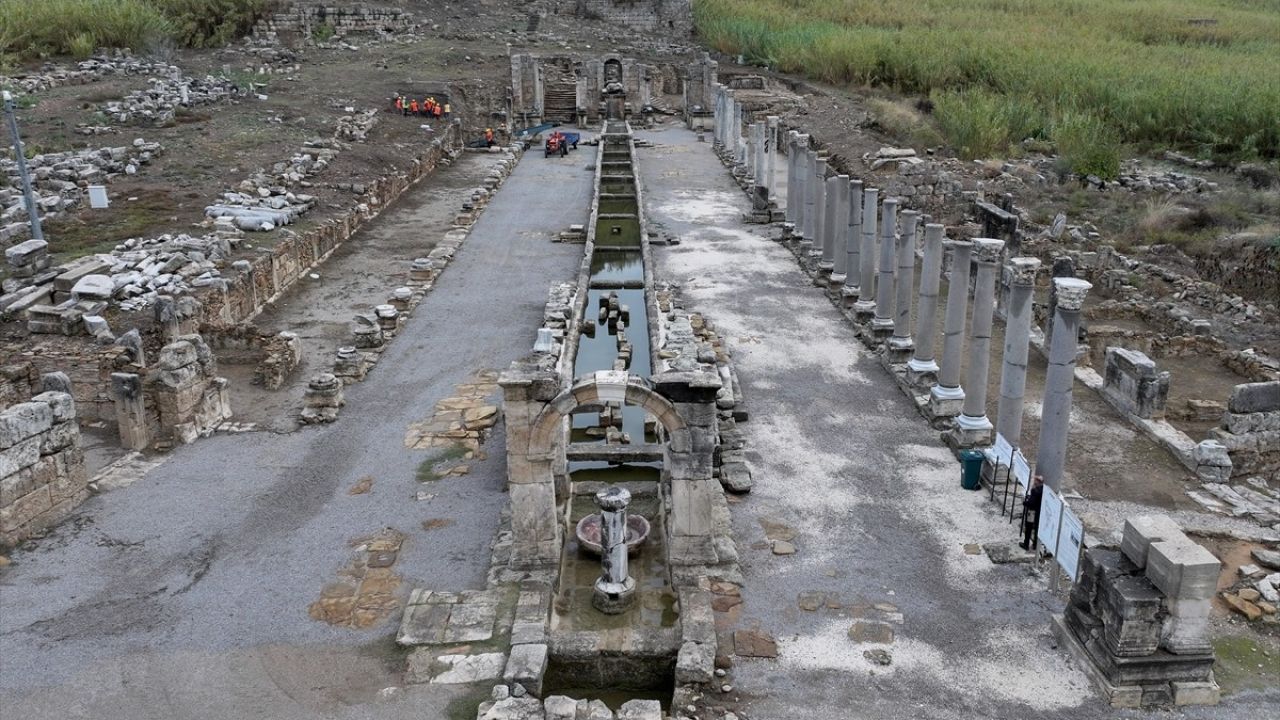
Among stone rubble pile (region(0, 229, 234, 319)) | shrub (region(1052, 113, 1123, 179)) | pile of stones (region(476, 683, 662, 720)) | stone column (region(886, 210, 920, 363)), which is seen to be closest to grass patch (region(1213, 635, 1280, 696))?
pile of stones (region(476, 683, 662, 720))

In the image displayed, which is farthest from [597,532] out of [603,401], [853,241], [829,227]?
[829,227]

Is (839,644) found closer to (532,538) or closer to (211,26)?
(532,538)

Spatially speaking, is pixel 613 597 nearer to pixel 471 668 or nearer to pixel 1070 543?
pixel 471 668

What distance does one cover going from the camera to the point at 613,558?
1114cm

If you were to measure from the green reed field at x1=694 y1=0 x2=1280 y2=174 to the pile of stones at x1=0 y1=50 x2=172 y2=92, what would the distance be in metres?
31.1

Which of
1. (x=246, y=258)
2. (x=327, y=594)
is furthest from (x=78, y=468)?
(x=246, y=258)

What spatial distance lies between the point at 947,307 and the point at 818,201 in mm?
10201

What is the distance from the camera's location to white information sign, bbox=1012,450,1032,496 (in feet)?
41.1

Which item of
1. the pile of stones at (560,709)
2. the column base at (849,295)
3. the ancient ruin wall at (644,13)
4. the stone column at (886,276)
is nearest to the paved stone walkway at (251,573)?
the pile of stones at (560,709)

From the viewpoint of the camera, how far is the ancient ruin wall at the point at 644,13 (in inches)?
2606

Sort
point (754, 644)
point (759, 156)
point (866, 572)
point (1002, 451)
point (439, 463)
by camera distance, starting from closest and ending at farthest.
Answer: point (754, 644), point (866, 572), point (1002, 451), point (439, 463), point (759, 156)

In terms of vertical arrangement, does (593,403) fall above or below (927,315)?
above

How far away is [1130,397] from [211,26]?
5202 centimetres

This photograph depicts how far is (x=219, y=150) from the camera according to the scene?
30.1 m
